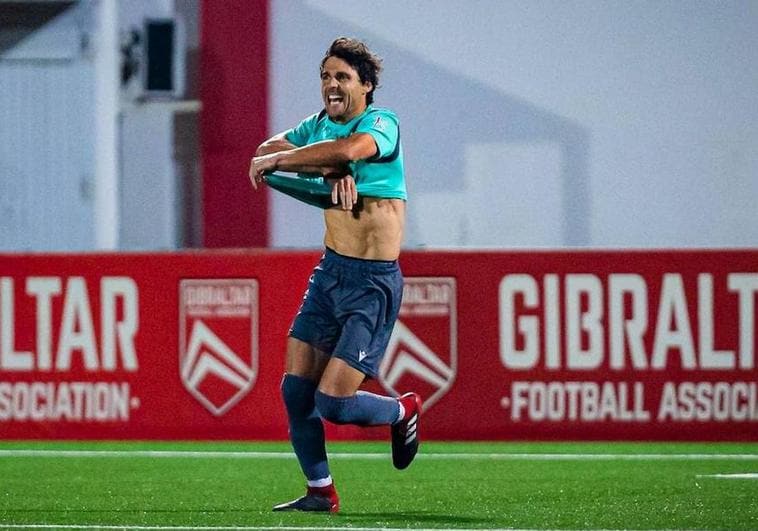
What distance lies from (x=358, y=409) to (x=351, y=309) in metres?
0.41

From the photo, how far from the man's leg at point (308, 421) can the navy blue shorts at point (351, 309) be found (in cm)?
6

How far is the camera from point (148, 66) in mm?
15016

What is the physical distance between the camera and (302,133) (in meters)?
7.33

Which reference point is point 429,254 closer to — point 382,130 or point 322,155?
point 382,130

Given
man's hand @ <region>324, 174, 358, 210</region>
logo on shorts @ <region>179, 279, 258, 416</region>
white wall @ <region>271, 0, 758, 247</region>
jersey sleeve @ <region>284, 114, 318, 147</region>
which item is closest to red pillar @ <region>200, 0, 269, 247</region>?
white wall @ <region>271, 0, 758, 247</region>

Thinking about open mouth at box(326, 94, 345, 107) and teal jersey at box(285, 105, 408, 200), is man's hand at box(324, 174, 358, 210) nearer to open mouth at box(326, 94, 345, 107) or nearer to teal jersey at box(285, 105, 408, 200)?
teal jersey at box(285, 105, 408, 200)

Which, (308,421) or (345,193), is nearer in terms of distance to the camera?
(345,193)

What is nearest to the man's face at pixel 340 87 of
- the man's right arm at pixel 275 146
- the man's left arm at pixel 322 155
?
the man's left arm at pixel 322 155

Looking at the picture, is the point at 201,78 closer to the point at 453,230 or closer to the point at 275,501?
the point at 453,230

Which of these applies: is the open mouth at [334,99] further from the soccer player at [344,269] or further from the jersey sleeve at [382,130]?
the jersey sleeve at [382,130]

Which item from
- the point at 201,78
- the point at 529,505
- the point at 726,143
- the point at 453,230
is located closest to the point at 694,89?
the point at 726,143

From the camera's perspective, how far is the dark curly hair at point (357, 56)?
6910 mm

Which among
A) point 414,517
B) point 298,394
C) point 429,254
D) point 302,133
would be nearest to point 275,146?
point 302,133

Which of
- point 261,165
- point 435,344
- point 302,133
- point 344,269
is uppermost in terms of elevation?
point 302,133
